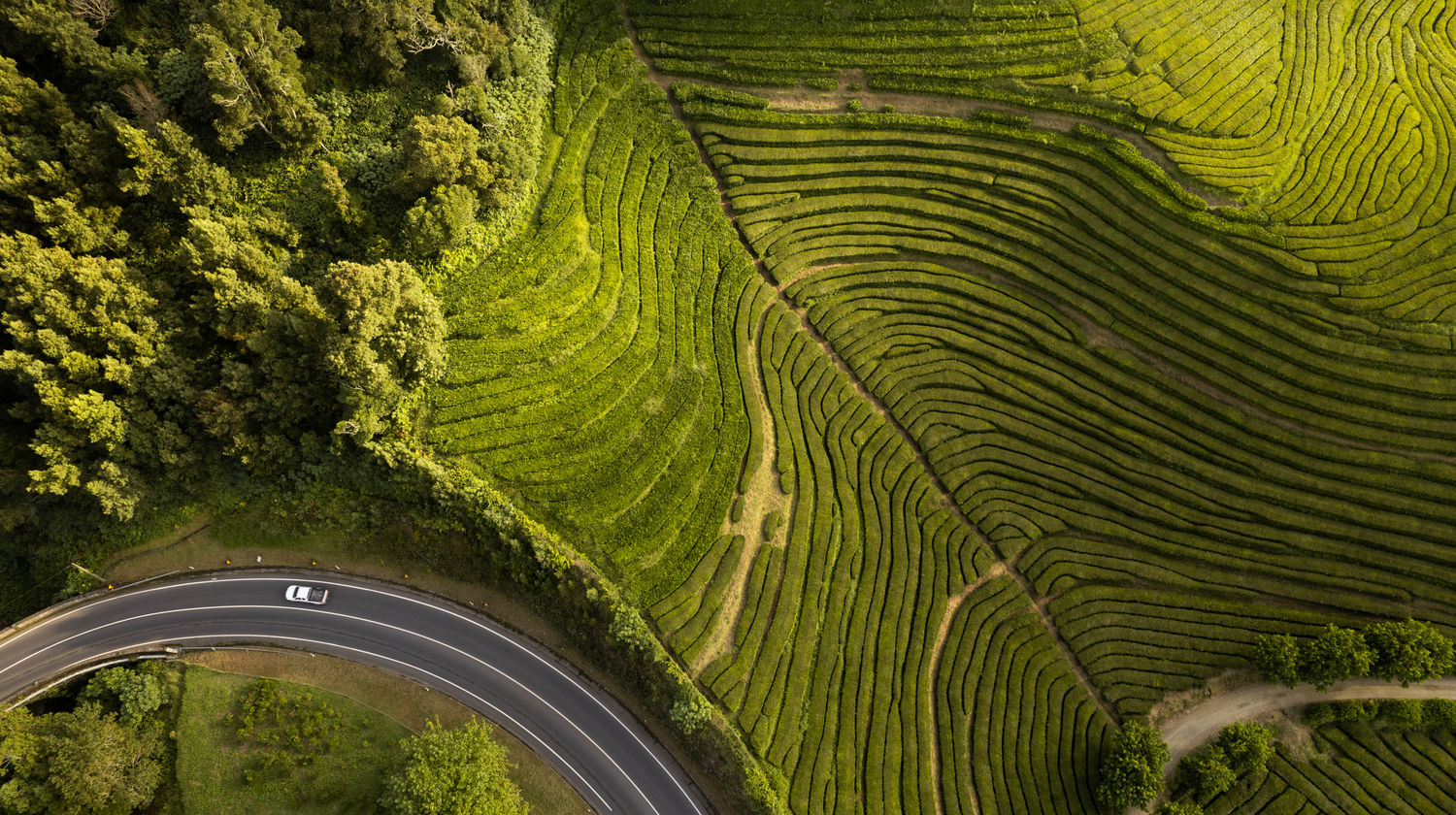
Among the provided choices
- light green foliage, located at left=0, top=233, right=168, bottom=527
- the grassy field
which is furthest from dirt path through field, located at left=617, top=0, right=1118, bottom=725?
light green foliage, located at left=0, top=233, right=168, bottom=527

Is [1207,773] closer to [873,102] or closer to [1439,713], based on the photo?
[1439,713]

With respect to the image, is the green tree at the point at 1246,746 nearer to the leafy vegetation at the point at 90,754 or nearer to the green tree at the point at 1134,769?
the green tree at the point at 1134,769

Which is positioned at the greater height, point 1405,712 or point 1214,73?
point 1214,73

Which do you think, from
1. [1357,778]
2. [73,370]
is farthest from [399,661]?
[1357,778]

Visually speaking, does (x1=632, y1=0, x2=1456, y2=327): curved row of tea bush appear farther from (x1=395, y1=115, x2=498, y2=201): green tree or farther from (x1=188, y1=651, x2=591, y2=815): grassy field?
(x1=188, y1=651, x2=591, y2=815): grassy field

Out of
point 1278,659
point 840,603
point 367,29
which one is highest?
point 367,29

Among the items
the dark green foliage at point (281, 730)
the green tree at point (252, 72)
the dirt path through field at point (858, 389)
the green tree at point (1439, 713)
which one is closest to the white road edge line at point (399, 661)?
the dark green foliage at point (281, 730)

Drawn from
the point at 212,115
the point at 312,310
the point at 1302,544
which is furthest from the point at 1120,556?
the point at 212,115
